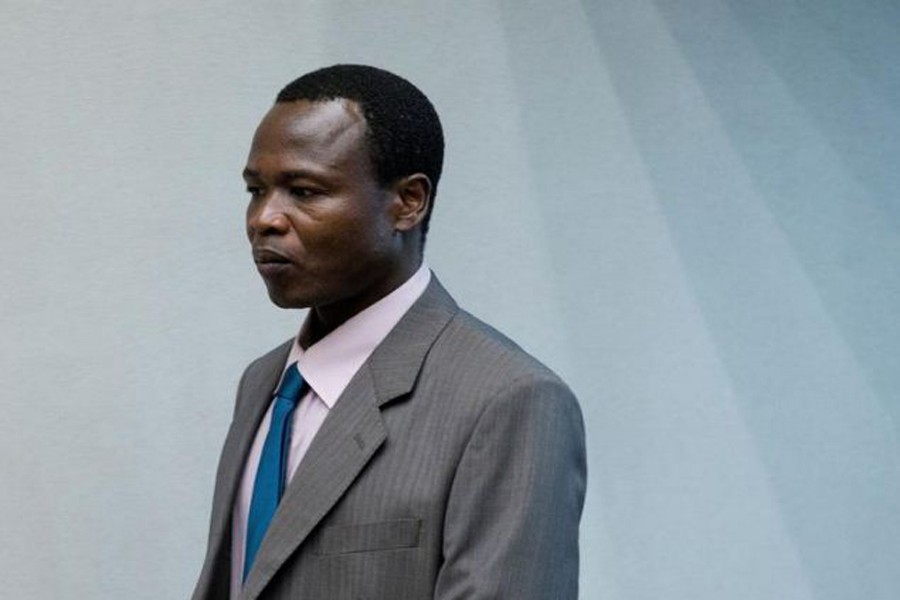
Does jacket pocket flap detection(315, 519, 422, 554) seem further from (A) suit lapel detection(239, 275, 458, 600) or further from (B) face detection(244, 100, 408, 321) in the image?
(B) face detection(244, 100, 408, 321)

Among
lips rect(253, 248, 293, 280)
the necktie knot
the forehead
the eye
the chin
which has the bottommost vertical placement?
the necktie knot

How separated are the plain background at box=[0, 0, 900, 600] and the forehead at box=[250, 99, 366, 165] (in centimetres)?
72

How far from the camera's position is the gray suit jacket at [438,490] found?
134 cm

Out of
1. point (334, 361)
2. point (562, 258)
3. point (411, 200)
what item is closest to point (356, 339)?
point (334, 361)

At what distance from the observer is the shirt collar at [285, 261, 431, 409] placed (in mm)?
1458

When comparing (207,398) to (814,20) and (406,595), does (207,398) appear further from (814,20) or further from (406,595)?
(814,20)

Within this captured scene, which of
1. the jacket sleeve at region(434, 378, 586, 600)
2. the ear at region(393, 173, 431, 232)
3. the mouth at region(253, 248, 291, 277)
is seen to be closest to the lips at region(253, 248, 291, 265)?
the mouth at region(253, 248, 291, 277)

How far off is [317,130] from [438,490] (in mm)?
323

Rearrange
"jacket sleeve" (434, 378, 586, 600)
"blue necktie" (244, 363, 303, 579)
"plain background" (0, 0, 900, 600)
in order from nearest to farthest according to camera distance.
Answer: "jacket sleeve" (434, 378, 586, 600) → "blue necktie" (244, 363, 303, 579) → "plain background" (0, 0, 900, 600)

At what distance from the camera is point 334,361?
4.81 ft

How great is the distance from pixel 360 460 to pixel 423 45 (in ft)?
3.43

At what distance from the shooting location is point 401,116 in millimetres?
1463

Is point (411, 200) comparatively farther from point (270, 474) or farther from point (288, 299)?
point (270, 474)

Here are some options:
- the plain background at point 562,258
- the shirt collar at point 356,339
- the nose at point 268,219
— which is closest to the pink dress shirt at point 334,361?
the shirt collar at point 356,339
